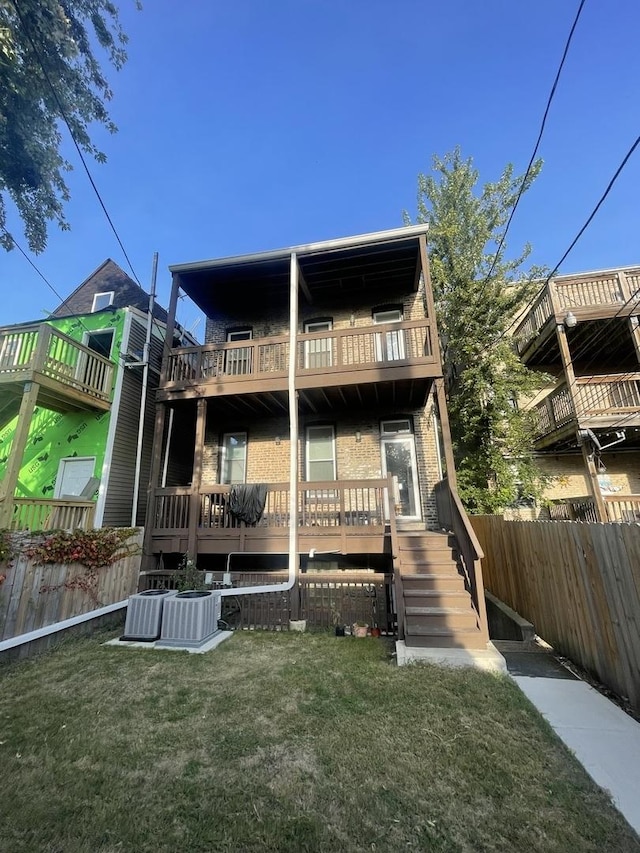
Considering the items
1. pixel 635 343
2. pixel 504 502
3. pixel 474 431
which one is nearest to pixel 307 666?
pixel 504 502

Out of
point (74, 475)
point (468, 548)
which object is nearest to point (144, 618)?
point (74, 475)

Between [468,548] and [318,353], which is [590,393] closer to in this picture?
[468,548]

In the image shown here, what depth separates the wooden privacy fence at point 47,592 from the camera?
5.36 meters

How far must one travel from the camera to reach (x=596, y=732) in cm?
324

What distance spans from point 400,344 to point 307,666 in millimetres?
7538

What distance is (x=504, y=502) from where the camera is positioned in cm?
981

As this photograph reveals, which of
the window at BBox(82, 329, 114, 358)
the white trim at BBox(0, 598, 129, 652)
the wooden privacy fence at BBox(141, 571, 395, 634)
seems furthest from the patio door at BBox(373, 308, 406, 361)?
the window at BBox(82, 329, 114, 358)

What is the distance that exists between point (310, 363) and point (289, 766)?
7.71m

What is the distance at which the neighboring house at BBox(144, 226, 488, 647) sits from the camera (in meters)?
7.04

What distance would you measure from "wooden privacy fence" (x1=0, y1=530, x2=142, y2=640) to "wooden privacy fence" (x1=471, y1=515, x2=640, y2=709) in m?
7.78

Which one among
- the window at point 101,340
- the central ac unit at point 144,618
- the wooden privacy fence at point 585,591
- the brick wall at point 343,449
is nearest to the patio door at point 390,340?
the brick wall at point 343,449

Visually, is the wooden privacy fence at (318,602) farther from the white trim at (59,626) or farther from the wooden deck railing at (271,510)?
the white trim at (59,626)

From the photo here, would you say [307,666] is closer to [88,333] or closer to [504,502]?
[504,502]

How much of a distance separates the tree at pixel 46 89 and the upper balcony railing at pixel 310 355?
13.6 feet
